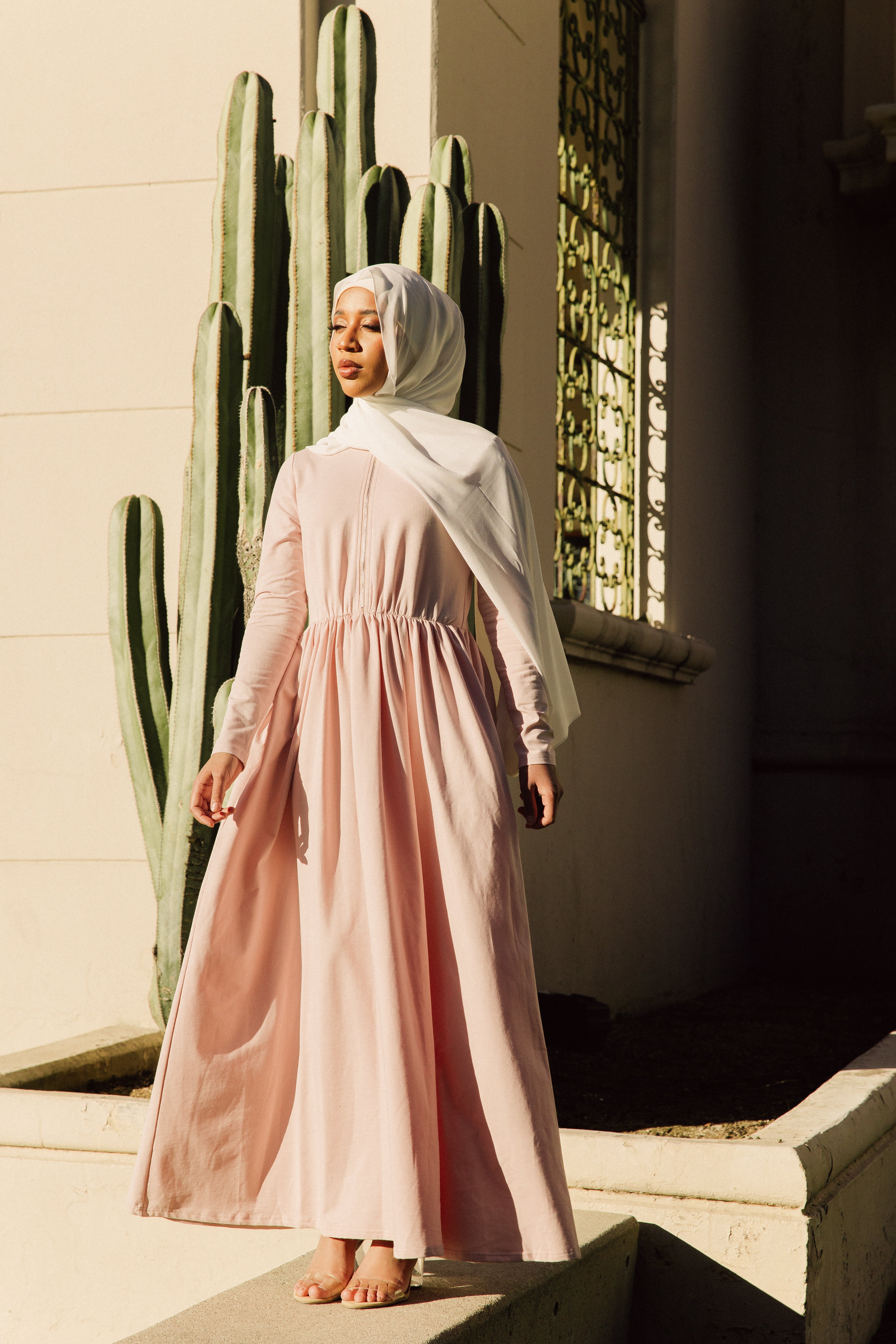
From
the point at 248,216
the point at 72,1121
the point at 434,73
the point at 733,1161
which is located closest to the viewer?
the point at 733,1161

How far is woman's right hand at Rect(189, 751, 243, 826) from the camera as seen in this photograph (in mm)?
2398

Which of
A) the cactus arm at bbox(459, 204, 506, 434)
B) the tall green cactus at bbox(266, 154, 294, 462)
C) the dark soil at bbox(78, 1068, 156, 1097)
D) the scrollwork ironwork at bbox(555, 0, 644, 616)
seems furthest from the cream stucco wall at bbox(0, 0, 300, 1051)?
the scrollwork ironwork at bbox(555, 0, 644, 616)

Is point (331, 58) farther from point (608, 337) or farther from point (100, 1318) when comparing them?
point (100, 1318)

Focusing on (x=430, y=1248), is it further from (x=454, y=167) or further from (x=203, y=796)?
(x=454, y=167)

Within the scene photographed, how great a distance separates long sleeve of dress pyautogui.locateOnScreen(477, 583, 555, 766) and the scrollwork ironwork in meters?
3.29

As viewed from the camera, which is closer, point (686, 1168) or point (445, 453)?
point (445, 453)

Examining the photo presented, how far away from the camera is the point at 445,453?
8.30ft

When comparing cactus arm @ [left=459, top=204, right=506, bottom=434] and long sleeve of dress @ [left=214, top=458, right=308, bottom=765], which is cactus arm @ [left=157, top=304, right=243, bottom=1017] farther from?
long sleeve of dress @ [left=214, top=458, right=308, bottom=765]

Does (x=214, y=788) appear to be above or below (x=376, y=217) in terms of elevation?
below

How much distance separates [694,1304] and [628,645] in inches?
123

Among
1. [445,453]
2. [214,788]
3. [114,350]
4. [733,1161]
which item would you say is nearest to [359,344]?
[445,453]

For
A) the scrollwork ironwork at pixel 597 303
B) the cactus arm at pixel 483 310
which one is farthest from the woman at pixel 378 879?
the scrollwork ironwork at pixel 597 303

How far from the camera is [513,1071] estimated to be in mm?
2311

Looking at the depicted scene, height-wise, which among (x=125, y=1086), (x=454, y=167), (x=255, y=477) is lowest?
(x=125, y=1086)
